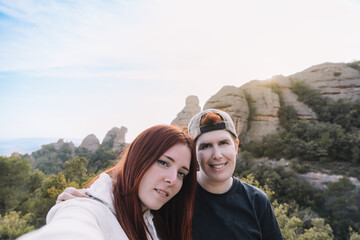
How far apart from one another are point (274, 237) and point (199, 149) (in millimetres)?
1117

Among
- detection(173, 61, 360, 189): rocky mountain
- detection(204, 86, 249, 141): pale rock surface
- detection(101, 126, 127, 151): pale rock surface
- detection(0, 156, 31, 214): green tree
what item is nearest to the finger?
detection(0, 156, 31, 214): green tree

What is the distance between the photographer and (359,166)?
56.5 ft

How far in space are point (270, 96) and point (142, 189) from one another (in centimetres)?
2680

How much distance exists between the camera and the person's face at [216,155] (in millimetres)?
1911

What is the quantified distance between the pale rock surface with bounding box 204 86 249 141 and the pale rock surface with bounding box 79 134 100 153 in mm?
22758

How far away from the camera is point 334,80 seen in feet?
86.9

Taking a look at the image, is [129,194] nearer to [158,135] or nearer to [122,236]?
[122,236]

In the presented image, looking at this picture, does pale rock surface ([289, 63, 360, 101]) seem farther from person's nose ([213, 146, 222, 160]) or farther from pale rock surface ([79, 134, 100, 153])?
pale rock surface ([79, 134, 100, 153])

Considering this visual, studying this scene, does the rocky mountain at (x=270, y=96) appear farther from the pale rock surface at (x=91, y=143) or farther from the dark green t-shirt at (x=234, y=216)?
the dark green t-shirt at (x=234, y=216)

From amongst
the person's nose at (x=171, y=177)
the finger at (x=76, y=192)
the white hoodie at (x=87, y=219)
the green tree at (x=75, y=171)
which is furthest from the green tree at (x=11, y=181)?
the person's nose at (x=171, y=177)

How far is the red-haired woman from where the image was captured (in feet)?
3.40

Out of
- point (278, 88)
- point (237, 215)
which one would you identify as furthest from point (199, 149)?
point (278, 88)

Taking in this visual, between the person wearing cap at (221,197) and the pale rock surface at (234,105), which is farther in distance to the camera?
the pale rock surface at (234,105)

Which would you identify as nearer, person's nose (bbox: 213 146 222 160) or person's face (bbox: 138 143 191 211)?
person's face (bbox: 138 143 191 211)
